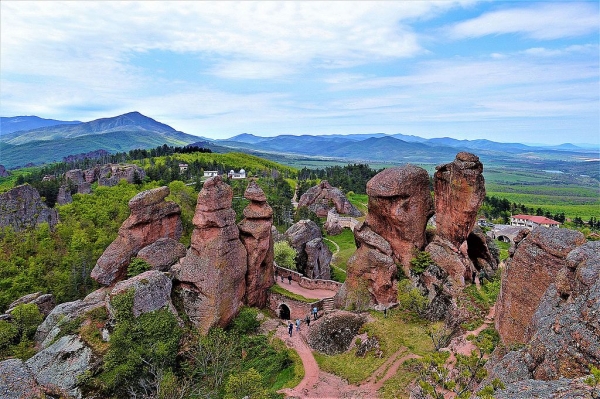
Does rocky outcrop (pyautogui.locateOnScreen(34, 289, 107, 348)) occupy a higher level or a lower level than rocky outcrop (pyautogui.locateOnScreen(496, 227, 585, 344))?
lower

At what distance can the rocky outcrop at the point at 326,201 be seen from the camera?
340 feet

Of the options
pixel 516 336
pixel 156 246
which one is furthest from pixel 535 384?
pixel 156 246

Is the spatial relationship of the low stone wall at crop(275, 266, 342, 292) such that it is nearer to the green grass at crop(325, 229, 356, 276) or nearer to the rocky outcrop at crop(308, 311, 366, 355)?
the rocky outcrop at crop(308, 311, 366, 355)

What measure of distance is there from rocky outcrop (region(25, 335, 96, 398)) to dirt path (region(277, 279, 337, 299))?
21.4 meters

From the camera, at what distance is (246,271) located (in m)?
39.1

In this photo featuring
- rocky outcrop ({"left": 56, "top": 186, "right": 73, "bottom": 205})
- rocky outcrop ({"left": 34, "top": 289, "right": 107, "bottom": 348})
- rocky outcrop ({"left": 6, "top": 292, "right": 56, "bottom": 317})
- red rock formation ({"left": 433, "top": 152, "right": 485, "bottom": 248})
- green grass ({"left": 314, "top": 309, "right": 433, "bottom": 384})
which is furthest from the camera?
rocky outcrop ({"left": 56, "top": 186, "right": 73, "bottom": 205})

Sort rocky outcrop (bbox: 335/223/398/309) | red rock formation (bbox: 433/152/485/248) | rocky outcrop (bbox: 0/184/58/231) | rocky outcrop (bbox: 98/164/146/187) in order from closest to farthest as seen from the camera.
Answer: red rock formation (bbox: 433/152/485/248) → rocky outcrop (bbox: 335/223/398/309) → rocky outcrop (bbox: 0/184/58/231) → rocky outcrop (bbox: 98/164/146/187)

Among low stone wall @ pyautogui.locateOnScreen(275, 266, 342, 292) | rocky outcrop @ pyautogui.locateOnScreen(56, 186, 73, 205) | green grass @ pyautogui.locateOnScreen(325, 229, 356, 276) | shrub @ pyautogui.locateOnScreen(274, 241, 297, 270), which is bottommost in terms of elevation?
green grass @ pyautogui.locateOnScreen(325, 229, 356, 276)

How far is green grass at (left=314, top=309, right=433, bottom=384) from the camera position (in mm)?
28875

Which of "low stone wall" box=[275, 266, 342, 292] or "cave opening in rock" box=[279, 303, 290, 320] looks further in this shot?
"low stone wall" box=[275, 266, 342, 292]

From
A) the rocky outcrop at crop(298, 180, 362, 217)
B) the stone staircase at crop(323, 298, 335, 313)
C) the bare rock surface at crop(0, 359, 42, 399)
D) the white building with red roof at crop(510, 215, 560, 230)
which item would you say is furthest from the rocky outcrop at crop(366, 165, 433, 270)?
the white building with red roof at crop(510, 215, 560, 230)

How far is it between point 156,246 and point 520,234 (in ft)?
110

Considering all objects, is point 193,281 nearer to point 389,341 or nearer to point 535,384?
point 389,341

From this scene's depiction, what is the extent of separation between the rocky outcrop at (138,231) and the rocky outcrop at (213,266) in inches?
232
